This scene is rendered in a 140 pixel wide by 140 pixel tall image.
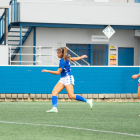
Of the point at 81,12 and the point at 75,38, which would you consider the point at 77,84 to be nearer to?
the point at 81,12

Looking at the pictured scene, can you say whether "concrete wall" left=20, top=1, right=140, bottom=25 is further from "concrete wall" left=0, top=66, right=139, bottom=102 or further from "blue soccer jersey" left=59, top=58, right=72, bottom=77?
"blue soccer jersey" left=59, top=58, right=72, bottom=77

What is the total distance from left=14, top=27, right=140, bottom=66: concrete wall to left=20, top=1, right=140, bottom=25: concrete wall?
1.61 meters

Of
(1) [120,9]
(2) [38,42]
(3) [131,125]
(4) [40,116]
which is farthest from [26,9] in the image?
(3) [131,125]

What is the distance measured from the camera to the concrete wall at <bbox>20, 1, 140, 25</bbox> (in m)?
26.9

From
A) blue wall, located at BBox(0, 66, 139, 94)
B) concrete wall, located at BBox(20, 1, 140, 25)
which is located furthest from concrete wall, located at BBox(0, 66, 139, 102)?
concrete wall, located at BBox(20, 1, 140, 25)

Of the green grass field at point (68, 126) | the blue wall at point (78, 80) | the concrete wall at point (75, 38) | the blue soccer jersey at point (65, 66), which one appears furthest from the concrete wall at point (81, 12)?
the green grass field at point (68, 126)

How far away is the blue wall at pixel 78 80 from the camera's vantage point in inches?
813

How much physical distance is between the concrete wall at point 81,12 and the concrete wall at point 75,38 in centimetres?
161

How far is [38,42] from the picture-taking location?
2861 centimetres

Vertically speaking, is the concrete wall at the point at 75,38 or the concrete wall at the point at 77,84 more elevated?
the concrete wall at the point at 75,38

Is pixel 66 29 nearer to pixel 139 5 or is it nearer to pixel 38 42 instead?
pixel 38 42

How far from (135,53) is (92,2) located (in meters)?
4.70

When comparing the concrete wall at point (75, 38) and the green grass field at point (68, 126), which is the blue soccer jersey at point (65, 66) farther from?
the concrete wall at point (75, 38)

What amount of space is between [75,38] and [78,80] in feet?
28.0
